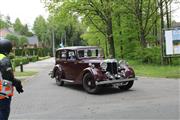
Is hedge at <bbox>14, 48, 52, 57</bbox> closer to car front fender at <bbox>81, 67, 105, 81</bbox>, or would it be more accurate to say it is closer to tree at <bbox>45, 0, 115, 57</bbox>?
tree at <bbox>45, 0, 115, 57</bbox>

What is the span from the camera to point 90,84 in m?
12.4

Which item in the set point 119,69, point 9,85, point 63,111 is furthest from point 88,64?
point 9,85

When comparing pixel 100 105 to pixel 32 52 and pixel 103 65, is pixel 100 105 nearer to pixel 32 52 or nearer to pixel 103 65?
pixel 103 65

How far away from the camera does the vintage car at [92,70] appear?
12164 millimetres

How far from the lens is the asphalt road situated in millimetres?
8117

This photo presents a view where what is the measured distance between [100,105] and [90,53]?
4817 millimetres

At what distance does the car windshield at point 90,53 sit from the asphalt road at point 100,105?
161 cm

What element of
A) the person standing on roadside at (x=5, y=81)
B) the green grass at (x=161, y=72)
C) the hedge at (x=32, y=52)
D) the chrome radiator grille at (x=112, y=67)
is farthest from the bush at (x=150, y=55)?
the hedge at (x=32, y=52)

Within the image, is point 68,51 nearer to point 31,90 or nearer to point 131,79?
point 31,90

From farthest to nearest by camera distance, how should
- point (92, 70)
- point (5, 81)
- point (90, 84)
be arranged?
point (90, 84), point (92, 70), point (5, 81)

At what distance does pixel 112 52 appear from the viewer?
3250 centimetres

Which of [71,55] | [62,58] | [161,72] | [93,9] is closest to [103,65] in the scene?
[71,55]

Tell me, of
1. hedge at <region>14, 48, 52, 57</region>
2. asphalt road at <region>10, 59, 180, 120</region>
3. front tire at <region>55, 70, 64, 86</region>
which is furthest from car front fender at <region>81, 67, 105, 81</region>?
hedge at <region>14, 48, 52, 57</region>

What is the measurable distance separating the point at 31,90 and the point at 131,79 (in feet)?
13.5
